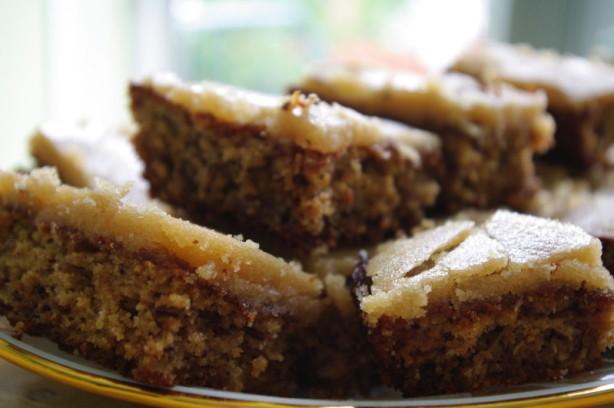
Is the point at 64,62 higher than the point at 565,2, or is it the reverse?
the point at 565,2

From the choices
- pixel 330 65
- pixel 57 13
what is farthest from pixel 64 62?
pixel 330 65

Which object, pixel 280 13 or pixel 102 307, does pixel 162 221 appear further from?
pixel 280 13

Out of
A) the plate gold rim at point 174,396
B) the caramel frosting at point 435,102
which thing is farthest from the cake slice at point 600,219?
the plate gold rim at point 174,396

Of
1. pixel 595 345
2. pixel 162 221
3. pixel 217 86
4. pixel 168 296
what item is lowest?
pixel 595 345

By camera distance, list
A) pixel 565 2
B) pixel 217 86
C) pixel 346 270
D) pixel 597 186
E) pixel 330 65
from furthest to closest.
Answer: pixel 565 2
pixel 330 65
pixel 597 186
pixel 217 86
pixel 346 270

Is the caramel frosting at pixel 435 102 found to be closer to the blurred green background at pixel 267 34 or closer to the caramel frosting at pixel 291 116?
the caramel frosting at pixel 291 116

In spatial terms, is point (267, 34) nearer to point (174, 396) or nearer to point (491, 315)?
point (491, 315)

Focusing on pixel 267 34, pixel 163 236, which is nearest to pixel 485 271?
pixel 163 236
